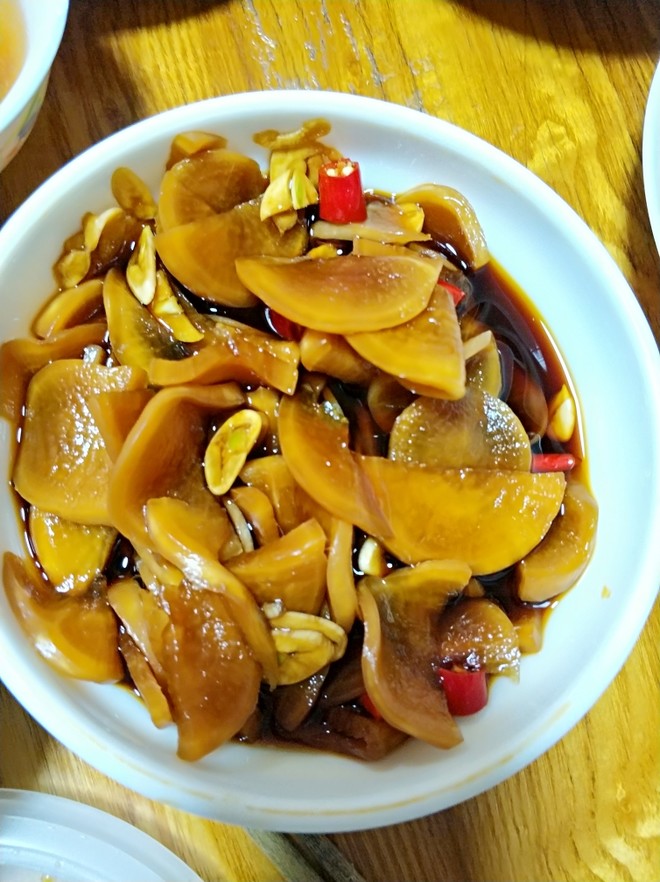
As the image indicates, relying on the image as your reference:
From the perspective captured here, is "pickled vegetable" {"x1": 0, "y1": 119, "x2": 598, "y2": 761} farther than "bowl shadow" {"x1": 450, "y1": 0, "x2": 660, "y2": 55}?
No

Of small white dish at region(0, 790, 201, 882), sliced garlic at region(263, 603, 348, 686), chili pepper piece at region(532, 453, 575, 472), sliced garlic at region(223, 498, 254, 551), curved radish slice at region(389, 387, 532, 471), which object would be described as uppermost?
sliced garlic at region(223, 498, 254, 551)

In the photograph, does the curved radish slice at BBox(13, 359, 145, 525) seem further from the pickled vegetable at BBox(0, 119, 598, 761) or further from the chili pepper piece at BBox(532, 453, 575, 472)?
the chili pepper piece at BBox(532, 453, 575, 472)

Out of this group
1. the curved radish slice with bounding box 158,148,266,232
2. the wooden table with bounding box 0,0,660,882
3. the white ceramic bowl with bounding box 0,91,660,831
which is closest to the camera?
the white ceramic bowl with bounding box 0,91,660,831

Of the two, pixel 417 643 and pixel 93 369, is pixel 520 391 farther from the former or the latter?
pixel 93 369

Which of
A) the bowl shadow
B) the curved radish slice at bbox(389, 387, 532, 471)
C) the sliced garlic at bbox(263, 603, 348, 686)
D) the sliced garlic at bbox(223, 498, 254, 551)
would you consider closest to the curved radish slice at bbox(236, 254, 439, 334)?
the curved radish slice at bbox(389, 387, 532, 471)

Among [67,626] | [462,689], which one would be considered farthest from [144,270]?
[462,689]

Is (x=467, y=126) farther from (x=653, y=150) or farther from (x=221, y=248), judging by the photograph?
(x=221, y=248)
